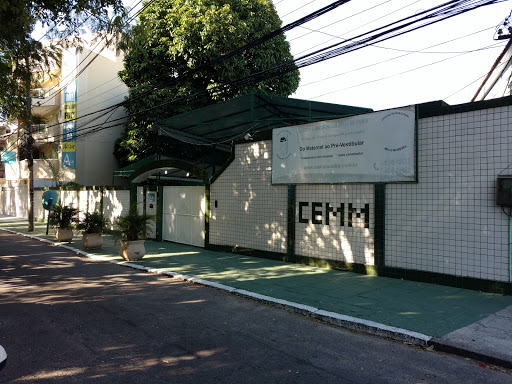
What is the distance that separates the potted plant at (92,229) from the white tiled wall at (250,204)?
409 centimetres

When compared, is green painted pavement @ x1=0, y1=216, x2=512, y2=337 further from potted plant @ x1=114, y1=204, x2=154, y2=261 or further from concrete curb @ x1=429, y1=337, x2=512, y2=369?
potted plant @ x1=114, y1=204, x2=154, y2=261

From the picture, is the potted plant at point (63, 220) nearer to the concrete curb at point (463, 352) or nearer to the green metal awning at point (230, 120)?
the green metal awning at point (230, 120)

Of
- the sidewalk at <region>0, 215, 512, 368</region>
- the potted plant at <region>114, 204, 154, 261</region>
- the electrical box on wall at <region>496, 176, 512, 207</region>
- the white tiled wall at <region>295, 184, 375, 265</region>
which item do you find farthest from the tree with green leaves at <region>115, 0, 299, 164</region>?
the electrical box on wall at <region>496, 176, 512, 207</region>

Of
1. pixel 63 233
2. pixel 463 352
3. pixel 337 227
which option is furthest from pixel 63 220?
pixel 463 352

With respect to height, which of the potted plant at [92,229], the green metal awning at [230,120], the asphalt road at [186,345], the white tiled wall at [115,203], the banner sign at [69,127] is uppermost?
the banner sign at [69,127]

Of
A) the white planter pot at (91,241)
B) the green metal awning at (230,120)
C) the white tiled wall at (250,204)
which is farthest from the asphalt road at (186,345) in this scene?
the green metal awning at (230,120)

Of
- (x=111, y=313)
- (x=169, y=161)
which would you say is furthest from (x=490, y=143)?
(x=169, y=161)

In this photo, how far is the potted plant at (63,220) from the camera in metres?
14.8

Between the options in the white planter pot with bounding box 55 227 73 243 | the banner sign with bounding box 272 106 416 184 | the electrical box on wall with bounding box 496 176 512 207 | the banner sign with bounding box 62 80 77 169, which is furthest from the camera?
the banner sign with bounding box 62 80 77 169

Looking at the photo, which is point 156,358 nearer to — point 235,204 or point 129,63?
point 235,204

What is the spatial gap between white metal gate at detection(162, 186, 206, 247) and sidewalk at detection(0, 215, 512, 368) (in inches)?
107

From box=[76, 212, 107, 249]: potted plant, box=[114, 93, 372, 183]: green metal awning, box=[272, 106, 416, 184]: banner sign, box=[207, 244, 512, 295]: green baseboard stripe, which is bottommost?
box=[207, 244, 512, 295]: green baseboard stripe

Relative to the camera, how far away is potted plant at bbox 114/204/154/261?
10766 mm

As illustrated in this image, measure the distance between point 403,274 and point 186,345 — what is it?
5.23 metres
